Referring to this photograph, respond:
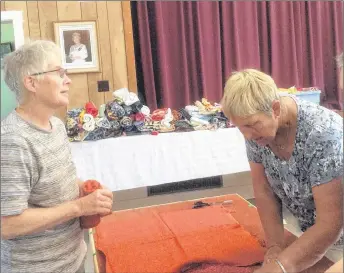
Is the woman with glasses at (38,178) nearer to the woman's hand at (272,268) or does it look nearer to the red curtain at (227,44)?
the woman's hand at (272,268)

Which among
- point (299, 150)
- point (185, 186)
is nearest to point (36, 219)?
point (299, 150)

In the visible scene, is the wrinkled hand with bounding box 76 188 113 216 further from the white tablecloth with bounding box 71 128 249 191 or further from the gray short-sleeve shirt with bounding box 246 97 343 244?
the white tablecloth with bounding box 71 128 249 191

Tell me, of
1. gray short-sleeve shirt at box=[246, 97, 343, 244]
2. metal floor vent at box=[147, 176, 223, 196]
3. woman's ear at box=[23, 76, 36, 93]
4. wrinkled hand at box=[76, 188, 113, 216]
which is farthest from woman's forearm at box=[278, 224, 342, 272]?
metal floor vent at box=[147, 176, 223, 196]

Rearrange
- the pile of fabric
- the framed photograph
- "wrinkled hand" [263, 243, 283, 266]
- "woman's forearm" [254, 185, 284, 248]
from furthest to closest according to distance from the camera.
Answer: the framed photograph → the pile of fabric → "woman's forearm" [254, 185, 284, 248] → "wrinkled hand" [263, 243, 283, 266]

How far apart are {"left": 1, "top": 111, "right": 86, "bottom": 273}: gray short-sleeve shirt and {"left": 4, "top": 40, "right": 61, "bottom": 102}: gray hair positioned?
87 mm

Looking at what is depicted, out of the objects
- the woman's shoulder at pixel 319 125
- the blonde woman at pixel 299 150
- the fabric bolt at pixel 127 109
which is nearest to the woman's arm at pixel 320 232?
the blonde woman at pixel 299 150

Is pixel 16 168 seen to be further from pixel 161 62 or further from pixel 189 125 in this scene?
pixel 161 62

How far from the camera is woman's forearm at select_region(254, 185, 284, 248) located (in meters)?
1.28

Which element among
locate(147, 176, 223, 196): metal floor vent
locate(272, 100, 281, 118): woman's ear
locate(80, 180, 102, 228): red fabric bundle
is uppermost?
locate(272, 100, 281, 118): woman's ear

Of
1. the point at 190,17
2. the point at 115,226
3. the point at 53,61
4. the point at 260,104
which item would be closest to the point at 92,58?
the point at 190,17

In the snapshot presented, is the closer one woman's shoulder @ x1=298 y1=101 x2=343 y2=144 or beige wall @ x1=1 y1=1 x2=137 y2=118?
woman's shoulder @ x1=298 y1=101 x2=343 y2=144

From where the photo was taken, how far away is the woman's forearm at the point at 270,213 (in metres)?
1.28

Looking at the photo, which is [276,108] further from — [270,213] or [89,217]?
[89,217]

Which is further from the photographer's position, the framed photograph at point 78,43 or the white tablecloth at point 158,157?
the framed photograph at point 78,43
